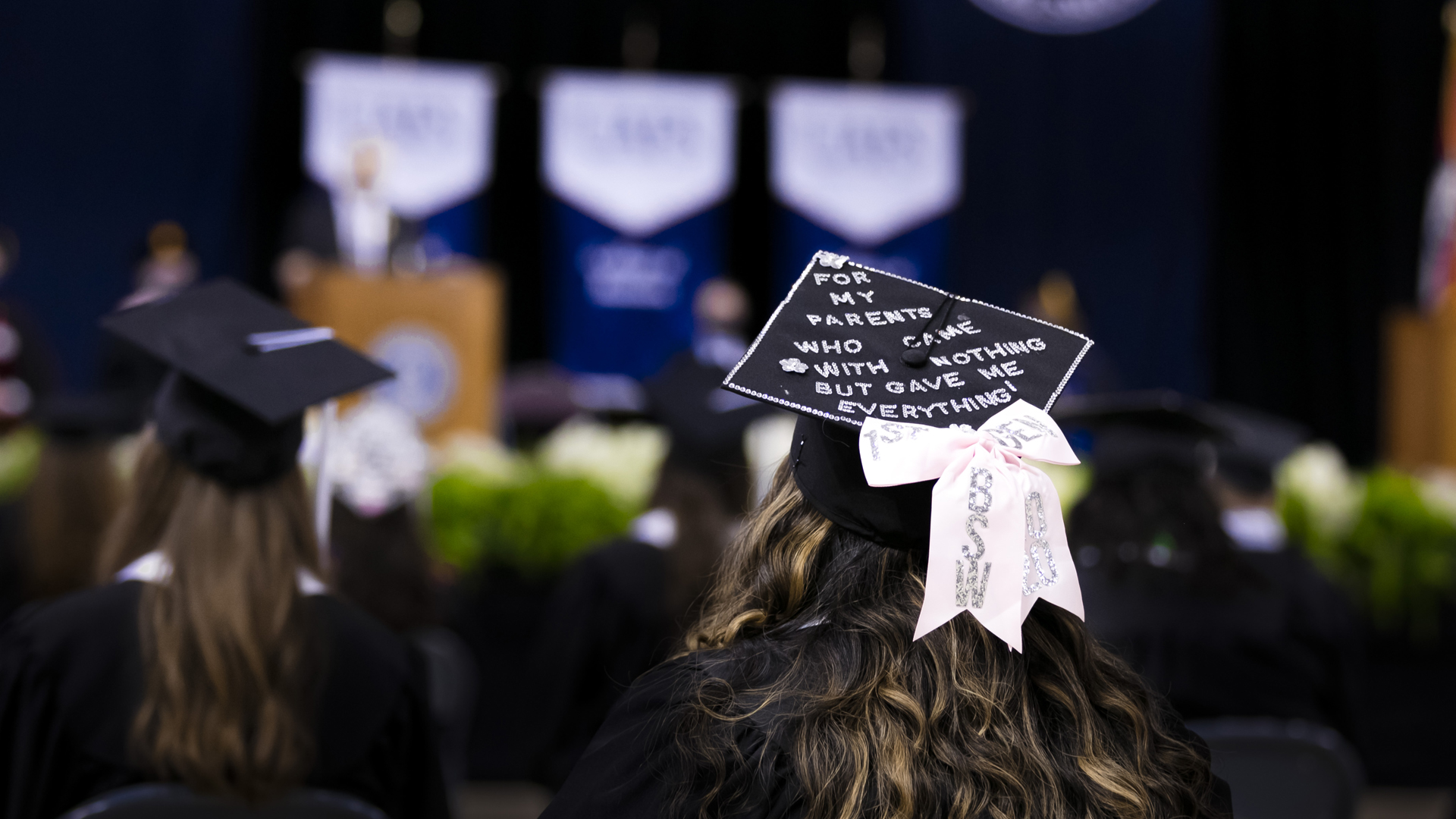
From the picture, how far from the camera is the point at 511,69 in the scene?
31.6ft

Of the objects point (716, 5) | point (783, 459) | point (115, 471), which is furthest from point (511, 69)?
point (783, 459)

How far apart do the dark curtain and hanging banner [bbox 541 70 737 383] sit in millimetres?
4242

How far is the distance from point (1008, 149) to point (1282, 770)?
8.07m

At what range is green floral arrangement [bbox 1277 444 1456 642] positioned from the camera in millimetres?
4559

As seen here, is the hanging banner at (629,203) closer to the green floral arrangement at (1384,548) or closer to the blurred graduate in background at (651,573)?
the green floral arrangement at (1384,548)

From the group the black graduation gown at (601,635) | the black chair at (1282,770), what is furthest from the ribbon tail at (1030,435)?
the black graduation gown at (601,635)

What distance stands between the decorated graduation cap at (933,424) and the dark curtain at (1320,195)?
9.55 meters

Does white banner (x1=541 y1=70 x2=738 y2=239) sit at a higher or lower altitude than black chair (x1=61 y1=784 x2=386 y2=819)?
higher

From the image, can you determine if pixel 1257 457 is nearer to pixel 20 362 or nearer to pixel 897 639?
pixel 897 639

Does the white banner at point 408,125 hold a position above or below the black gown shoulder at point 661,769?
above

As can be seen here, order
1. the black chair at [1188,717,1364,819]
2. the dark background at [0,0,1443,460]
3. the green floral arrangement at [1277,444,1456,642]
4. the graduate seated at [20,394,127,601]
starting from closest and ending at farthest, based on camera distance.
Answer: the black chair at [1188,717,1364,819] < the graduate seated at [20,394,127,601] < the green floral arrangement at [1277,444,1456,642] < the dark background at [0,0,1443,460]

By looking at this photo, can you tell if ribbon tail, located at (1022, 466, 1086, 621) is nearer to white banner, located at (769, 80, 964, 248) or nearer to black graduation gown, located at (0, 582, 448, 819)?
black graduation gown, located at (0, 582, 448, 819)

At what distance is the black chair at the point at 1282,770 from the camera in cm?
221

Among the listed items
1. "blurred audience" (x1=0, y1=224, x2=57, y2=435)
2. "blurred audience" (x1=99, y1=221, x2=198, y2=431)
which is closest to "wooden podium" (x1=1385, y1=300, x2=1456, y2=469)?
"blurred audience" (x1=99, y1=221, x2=198, y2=431)
